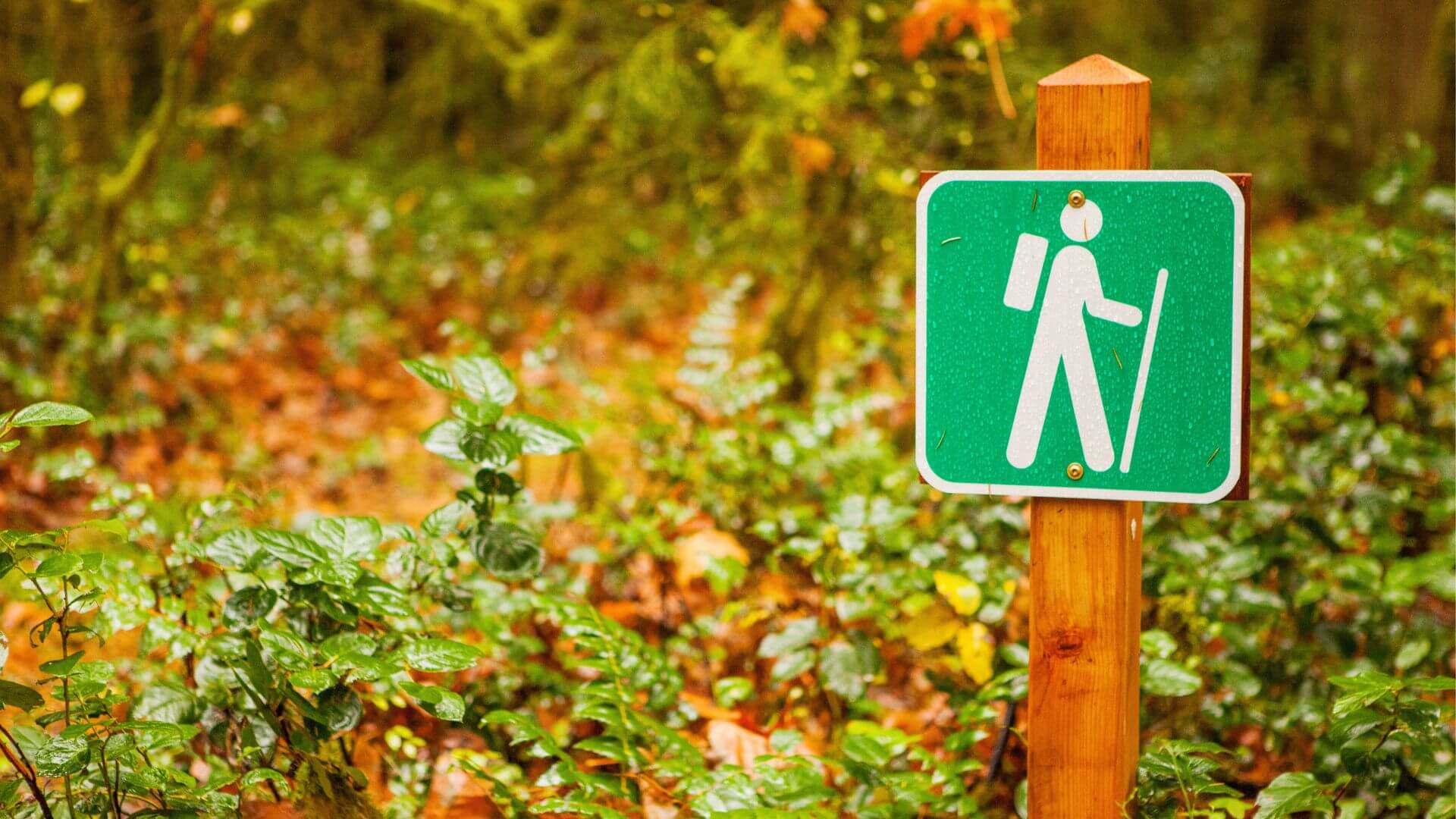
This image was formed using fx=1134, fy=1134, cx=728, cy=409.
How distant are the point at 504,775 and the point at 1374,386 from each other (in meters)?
2.69

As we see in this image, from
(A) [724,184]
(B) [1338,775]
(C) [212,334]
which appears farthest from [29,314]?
(B) [1338,775]

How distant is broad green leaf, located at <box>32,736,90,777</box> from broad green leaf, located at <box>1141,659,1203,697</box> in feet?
6.58

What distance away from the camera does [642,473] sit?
4.61m

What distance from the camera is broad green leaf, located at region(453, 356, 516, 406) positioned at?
2.41 metres

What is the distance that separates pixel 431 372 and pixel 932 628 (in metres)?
1.31

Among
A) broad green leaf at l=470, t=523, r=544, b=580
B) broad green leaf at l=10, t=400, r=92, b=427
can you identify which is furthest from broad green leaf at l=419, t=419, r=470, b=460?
broad green leaf at l=10, t=400, r=92, b=427

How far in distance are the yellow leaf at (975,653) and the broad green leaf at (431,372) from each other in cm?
130

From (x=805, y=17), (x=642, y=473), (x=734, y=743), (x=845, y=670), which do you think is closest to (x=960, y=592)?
(x=845, y=670)

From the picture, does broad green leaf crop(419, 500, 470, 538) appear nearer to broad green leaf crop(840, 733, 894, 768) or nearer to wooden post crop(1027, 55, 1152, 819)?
broad green leaf crop(840, 733, 894, 768)

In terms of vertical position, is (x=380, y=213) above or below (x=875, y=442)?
above

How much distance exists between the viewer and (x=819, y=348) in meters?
5.16

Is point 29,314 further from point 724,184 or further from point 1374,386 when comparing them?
point 1374,386

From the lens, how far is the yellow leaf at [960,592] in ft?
8.59

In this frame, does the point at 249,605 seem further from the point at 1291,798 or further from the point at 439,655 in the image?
the point at 1291,798
